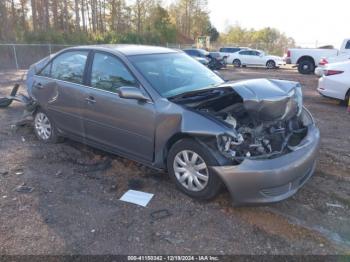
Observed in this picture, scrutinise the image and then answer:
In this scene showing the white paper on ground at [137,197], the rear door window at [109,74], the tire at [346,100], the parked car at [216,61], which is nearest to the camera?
the white paper on ground at [137,197]

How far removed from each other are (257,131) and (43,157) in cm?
320

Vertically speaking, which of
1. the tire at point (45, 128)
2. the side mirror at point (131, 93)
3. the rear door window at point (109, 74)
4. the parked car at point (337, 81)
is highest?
the rear door window at point (109, 74)

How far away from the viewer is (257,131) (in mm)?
3787

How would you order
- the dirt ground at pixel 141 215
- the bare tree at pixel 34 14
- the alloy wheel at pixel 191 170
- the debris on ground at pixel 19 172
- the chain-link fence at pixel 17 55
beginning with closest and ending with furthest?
1. the dirt ground at pixel 141 215
2. the alloy wheel at pixel 191 170
3. the debris on ground at pixel 19 172
4. the chain-link fence at pixel 17 55
5. the bare tree at pixel 34 14

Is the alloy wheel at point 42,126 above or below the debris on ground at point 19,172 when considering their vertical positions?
above

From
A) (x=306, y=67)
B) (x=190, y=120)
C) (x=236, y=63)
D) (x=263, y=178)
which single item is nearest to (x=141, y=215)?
(x=190, y=120)

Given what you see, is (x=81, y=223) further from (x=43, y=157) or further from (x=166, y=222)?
(x=43, y=157)

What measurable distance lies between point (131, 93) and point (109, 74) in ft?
2.48

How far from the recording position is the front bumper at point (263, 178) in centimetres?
325

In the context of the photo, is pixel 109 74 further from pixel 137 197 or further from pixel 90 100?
pixel 137 197

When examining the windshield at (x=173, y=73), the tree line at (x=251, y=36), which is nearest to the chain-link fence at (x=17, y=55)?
the windshield at (x=173, y=73)

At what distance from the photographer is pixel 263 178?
3.24 m

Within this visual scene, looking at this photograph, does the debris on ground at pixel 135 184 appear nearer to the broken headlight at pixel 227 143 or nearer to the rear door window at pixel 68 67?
the broken headlight at pixel 227 143

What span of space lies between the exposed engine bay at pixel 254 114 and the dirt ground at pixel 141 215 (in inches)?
25.8
